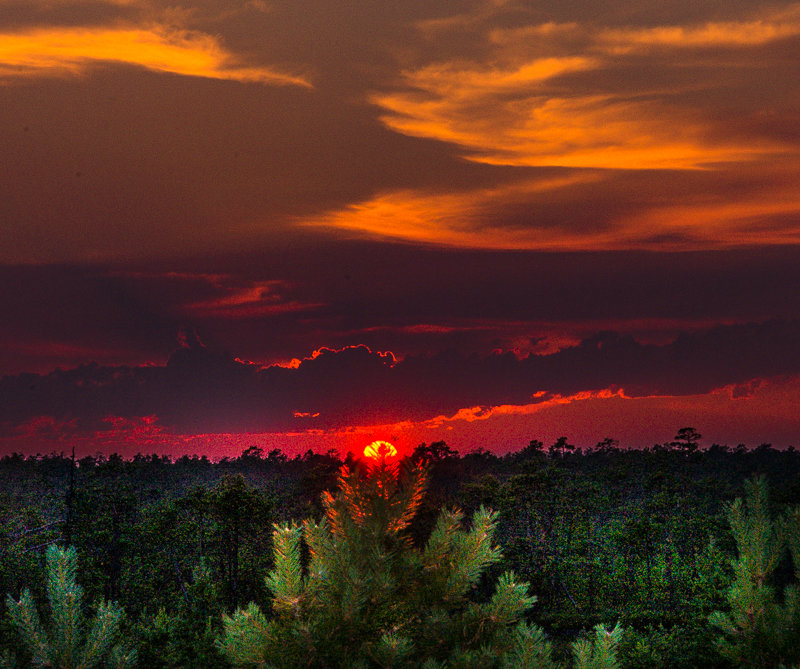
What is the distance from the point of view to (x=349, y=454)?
6312 mm

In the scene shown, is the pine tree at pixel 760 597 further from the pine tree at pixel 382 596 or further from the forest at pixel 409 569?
the pine tree at pixel 382 596

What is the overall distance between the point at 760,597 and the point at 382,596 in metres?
4.44

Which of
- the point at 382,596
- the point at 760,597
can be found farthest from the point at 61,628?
the point at 760,597

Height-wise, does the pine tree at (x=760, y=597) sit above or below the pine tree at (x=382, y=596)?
below

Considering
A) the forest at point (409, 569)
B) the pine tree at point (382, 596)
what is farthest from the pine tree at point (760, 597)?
the pine tree at point (382, 596)

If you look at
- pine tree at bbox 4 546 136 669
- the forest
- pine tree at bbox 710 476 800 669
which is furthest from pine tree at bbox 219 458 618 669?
pine tree at bbox 710 476 800 669

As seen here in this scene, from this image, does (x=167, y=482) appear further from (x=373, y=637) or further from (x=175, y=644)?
(x=373, y=637)

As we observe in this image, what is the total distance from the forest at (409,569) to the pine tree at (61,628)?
0.02 meters

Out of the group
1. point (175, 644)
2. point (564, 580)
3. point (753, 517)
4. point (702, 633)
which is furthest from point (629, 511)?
point (753, 517)

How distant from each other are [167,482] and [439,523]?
94369 millimetres

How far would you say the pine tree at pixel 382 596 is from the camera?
5.70 metres

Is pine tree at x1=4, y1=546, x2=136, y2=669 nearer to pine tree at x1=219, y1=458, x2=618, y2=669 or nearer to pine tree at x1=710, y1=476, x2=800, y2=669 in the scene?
pine tree at x1=219, y1=458, x2=618, y2=669

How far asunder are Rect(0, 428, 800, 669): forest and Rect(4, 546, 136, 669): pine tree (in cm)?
2

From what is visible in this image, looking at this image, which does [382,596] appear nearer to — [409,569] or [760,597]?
[409,569]
